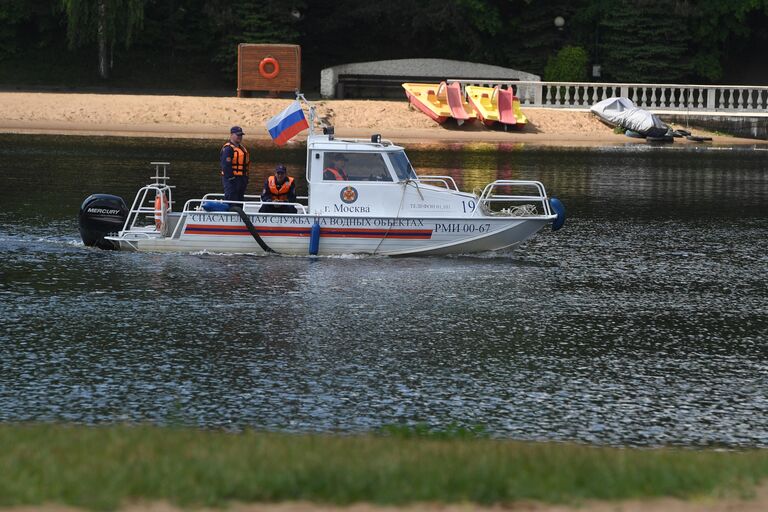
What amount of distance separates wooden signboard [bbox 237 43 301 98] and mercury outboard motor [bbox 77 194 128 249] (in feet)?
113

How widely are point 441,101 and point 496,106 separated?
2.46 metres

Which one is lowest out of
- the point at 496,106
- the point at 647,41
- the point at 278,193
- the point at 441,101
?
→ the point at 278,193

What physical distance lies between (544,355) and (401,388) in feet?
8.66

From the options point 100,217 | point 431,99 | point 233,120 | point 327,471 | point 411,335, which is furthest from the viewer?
point 431,99

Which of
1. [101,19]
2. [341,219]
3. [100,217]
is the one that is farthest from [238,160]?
[101,19]

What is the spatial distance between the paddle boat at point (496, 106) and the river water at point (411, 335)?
23.8 metres

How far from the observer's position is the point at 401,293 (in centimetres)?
2036

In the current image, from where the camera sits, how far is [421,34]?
221 ft

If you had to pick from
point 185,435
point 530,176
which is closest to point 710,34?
point 530,176

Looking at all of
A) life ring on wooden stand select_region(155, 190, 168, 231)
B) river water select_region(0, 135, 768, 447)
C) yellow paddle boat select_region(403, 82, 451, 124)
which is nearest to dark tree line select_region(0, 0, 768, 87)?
yellow paddle boat select_region(403, 82, 451, 124)

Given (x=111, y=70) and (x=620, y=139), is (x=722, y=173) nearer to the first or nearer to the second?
(x=620, y=139)

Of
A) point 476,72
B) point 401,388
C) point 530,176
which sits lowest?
point 401,388

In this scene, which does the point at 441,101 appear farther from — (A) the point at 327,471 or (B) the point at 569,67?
(A) the point at 327,471

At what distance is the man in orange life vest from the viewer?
23516 mm
